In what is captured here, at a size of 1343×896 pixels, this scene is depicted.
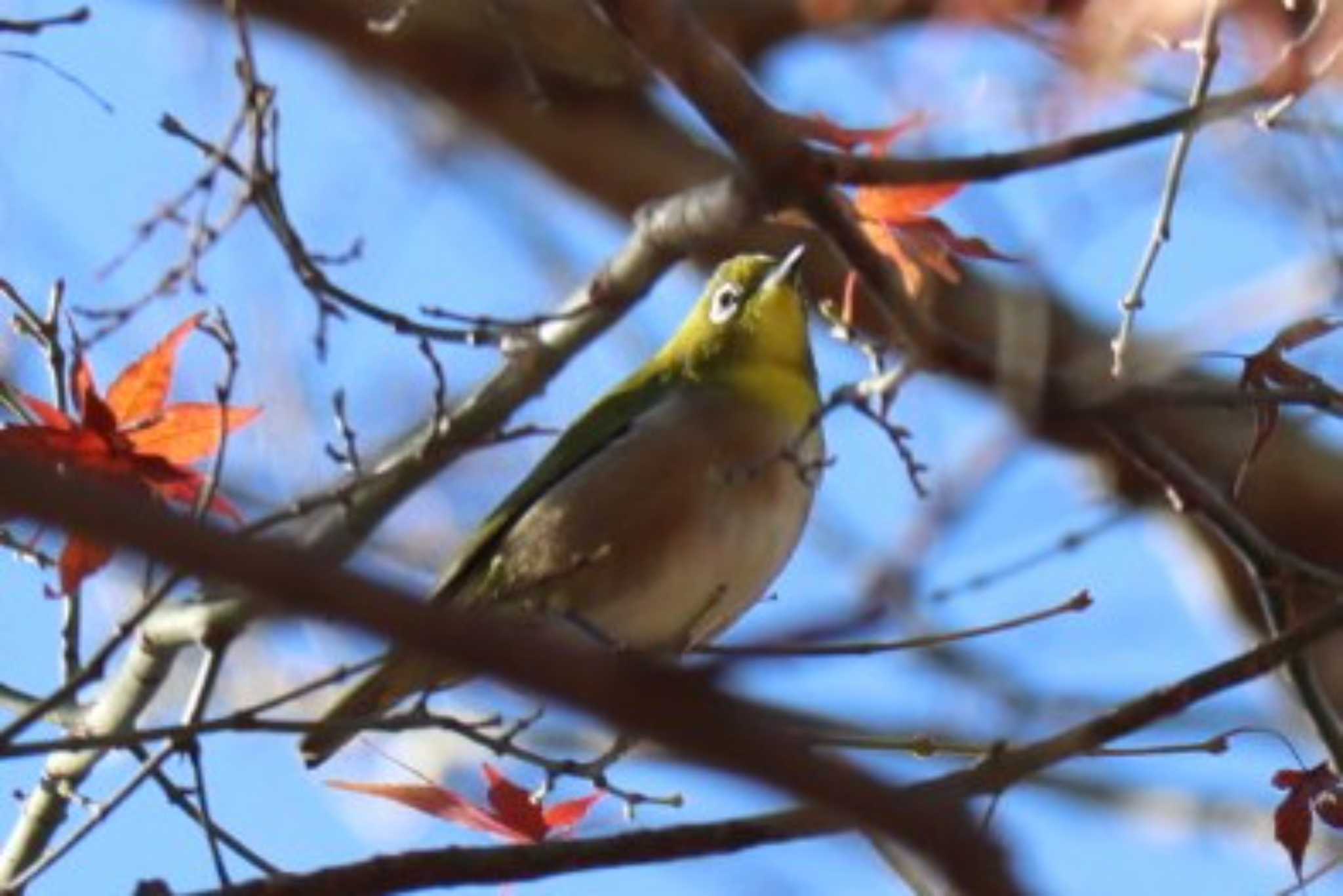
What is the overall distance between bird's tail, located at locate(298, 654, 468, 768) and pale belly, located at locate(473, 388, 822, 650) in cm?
18

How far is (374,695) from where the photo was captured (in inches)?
148

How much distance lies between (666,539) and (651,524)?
4cm

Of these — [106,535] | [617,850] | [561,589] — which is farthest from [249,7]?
[106,535]

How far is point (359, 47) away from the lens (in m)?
3.46

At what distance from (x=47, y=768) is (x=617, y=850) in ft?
4.47

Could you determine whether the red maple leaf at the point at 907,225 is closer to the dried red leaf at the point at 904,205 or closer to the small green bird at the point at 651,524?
the dried red leaf at the point at 904,205

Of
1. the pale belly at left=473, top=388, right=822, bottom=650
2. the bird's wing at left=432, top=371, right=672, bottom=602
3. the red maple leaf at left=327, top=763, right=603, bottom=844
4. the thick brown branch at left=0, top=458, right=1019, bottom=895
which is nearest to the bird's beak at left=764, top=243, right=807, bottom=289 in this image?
the bird's wing at left=432, top=371, right=672, bottom=602

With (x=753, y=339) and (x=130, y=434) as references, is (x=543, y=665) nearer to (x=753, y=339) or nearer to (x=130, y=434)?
(x=130, y=434)

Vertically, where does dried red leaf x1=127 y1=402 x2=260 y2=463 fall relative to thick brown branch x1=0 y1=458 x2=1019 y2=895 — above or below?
above

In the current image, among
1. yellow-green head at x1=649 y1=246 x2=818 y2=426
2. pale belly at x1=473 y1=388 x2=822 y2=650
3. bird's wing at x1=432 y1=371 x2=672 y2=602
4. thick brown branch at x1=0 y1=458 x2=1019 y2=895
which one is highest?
yellow-green head at x1=649 y1=246 x2=818 y2=426

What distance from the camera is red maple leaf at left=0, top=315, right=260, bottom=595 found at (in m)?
2.77

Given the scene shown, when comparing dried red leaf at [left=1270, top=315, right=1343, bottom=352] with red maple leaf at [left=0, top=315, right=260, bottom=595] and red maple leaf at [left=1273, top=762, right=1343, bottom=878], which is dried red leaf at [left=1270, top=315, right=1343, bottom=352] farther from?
red maple leaf at [left=0, top=315, right=260, bottom=595]

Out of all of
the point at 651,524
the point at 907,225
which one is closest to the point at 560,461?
the point at 651,524

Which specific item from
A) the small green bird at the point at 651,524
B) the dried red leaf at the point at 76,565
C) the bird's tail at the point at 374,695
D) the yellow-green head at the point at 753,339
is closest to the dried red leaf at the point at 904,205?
the small green bird at the point at 651,524
